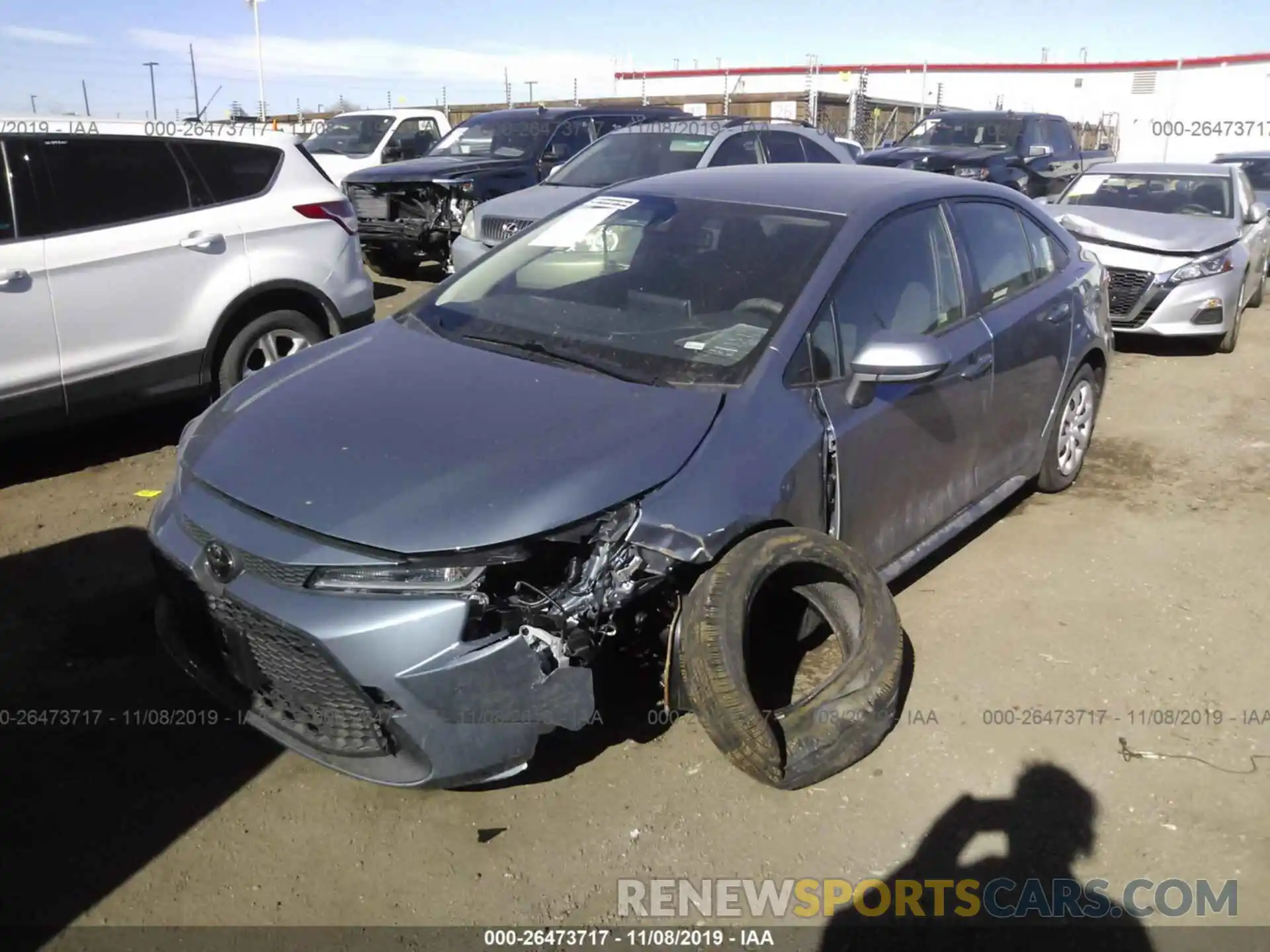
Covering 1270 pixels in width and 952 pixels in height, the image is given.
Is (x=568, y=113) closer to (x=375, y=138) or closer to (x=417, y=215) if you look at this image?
(x=417, y=215)

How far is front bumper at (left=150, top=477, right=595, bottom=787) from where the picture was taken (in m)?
2.51

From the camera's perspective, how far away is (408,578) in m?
2.55

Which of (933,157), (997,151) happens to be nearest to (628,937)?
(933,157)

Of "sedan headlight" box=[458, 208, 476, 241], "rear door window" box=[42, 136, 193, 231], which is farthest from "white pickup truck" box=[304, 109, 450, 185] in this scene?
"rear door window" box=[42, 136, 193, 231]

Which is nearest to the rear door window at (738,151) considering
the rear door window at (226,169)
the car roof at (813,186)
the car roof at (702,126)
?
the car roof at (702,126)

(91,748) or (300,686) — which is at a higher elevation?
(300,686)

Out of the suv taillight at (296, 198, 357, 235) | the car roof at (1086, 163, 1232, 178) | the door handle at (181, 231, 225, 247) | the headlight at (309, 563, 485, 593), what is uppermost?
the car roof at (1086, 163, 1232, 178)

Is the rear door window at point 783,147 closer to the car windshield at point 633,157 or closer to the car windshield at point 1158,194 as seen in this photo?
the car windshield at point 633,157

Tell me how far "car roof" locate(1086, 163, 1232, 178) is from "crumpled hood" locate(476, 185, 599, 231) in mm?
5323

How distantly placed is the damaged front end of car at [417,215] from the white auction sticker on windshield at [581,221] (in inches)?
236

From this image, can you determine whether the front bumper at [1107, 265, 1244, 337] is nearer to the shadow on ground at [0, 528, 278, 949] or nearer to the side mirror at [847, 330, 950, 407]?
the side mirror at [847, 330, 950, 407]

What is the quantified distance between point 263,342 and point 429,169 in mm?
5035

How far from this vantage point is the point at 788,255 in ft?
11.7

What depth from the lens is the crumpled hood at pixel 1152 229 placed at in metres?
8.45
